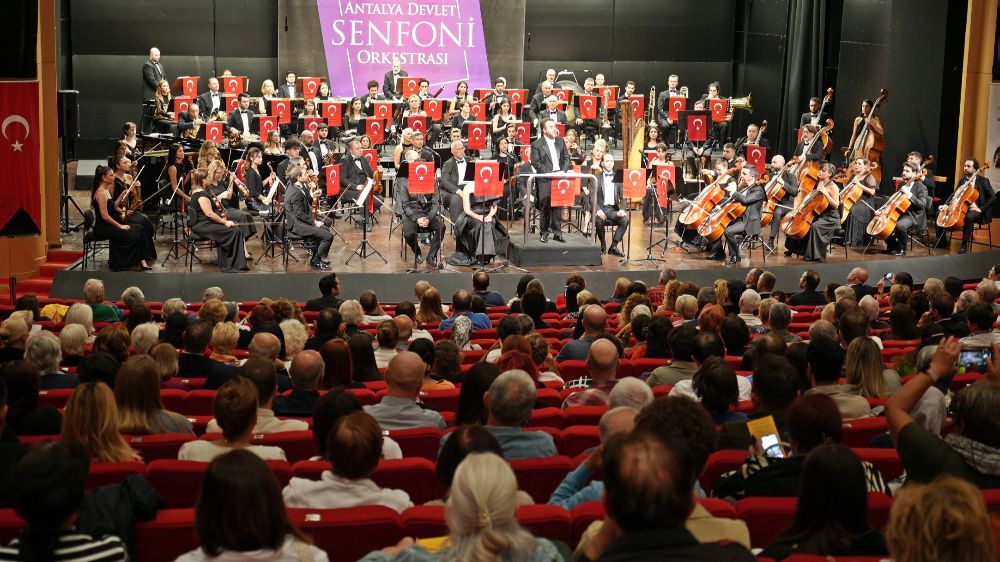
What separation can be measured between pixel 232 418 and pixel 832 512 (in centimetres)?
214

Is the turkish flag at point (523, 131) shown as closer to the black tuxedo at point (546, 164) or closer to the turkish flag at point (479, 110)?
the turkish flag at point (479, 110)

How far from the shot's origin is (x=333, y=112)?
1673cm

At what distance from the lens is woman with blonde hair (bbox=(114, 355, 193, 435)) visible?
4.66 metres

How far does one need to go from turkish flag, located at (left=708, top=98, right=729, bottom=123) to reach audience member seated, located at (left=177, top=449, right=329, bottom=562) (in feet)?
55.3

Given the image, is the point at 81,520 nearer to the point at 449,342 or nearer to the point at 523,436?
the point at 523,436

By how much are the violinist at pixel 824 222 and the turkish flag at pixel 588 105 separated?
5901 mm

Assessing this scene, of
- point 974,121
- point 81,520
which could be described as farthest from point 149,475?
point 974,121

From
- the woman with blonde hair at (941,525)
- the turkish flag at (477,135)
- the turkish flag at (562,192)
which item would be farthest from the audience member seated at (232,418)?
the turkish flag at (477,135)

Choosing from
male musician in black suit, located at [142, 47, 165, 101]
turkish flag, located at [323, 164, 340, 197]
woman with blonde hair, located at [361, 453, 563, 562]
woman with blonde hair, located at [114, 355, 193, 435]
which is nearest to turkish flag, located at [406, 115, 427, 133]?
turkish flag, located at [323, 164, 340, 197]

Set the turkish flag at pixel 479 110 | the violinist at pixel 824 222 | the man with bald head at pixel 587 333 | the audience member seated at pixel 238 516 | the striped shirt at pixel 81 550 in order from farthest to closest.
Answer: the turkish flag at pixel 479 110
the violinist at pixel 824 222
the man with bald head at pixel 587 333
the striped shirt at pixel 81 550
the audience member seated at pixel 238 516

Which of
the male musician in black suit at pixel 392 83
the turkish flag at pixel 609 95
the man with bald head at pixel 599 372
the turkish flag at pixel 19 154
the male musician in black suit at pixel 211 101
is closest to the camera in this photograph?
the man with bald head at pixel 599 372

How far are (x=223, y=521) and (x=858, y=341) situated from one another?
3.43m

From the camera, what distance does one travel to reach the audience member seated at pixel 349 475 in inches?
143

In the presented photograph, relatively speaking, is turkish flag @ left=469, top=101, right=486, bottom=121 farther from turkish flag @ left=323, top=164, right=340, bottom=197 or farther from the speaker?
the speaker
